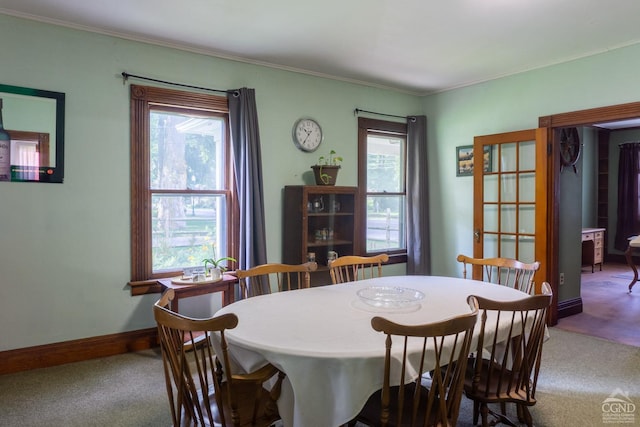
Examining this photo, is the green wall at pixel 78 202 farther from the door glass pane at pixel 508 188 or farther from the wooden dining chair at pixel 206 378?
the door glass pane at pixel 508 188

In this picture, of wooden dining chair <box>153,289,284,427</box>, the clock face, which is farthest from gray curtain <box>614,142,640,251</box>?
wooden dining chair <box>153,289,284,427</box>

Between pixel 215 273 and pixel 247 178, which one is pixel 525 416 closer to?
pixel 215 273

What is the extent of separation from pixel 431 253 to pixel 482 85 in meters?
2.12

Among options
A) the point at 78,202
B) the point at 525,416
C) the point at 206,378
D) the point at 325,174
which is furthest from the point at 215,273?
the point at 525,416

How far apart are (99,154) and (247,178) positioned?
123 centimetres

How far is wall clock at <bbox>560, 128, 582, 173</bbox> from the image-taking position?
14.9 ft

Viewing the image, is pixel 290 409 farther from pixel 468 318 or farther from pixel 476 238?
pixel 476 238

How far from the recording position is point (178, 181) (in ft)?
12.6

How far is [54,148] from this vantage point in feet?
10.6

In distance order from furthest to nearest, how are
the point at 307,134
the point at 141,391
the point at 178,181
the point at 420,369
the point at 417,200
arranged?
1. the point at 417,200
2. the point at 307,134
3. the point at 178,181
4. the point at 141,391
5. the point at 420,369

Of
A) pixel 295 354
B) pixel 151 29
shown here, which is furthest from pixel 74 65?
pixel 295 354

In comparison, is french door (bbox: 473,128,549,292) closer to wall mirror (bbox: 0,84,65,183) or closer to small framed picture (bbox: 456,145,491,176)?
small framed picture (bbox: 456,145,491,176)

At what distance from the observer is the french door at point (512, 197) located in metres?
4.14

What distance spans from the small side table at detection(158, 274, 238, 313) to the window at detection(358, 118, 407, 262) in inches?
70.7
